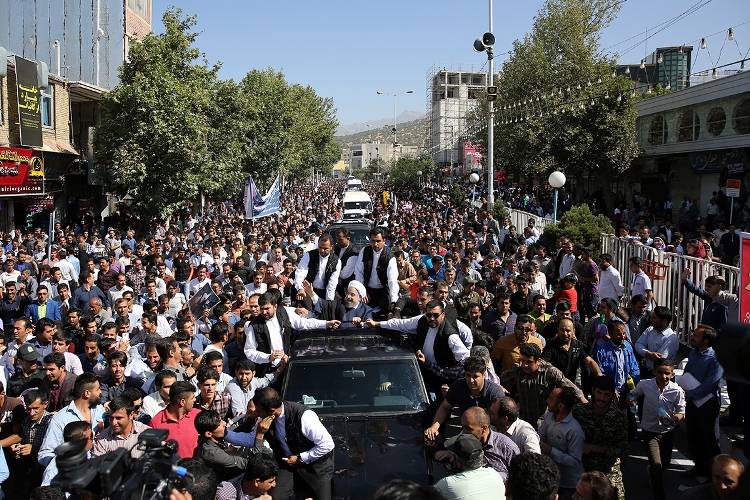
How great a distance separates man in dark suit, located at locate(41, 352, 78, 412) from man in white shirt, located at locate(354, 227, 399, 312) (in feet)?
11.5

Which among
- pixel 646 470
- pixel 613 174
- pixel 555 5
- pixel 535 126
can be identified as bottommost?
pixel 646 470

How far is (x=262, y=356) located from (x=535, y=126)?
2711cm

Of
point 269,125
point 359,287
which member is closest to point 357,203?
point 269,125

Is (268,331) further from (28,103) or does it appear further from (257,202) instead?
(28,103)

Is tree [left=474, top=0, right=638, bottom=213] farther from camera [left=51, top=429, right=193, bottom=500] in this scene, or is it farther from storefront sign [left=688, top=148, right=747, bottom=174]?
camera [left=51, top=429, right=193, bottom=500]

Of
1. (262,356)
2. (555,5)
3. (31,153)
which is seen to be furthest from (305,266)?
(555,5)

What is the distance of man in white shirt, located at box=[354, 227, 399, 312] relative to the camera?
8992mm

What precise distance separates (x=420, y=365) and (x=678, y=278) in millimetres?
6234

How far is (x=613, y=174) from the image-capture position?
3155 centimetres

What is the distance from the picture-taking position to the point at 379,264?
29.6 feet

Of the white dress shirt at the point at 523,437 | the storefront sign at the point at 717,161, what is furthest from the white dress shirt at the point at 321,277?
the storefront sign at the point at 717,161

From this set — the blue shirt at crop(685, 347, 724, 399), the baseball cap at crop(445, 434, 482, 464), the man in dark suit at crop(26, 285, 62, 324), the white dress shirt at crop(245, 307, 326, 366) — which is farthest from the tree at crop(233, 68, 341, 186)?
the baseball cap at crop(445, 434, 482, 464)

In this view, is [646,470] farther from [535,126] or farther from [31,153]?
[535,126]

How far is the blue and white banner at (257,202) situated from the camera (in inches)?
925
